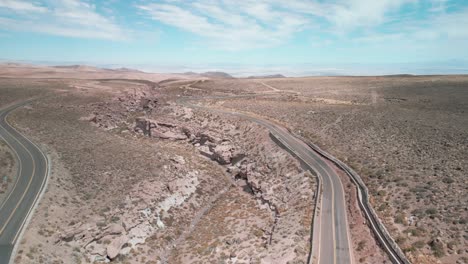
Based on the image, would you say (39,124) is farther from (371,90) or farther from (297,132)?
(371,90)

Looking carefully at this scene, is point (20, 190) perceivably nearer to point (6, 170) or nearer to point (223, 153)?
point (6, 170)

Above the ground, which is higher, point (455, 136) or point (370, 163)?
point (455, 136)

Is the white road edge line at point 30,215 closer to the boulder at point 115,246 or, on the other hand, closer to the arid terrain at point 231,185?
the arid terrain at point 231,185

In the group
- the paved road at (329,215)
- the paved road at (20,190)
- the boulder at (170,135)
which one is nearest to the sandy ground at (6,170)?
the paved road at (20,190)

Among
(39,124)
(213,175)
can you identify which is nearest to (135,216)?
(213,175)

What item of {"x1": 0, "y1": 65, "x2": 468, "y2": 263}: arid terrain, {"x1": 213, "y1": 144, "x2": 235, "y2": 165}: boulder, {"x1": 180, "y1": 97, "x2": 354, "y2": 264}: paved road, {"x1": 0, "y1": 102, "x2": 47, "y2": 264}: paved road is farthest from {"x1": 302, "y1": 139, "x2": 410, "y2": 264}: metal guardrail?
{"x1": 0, "y1": 102, "x2": 47, "y2": 264}: paved road
